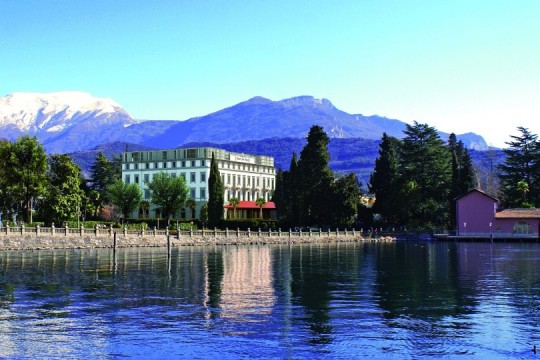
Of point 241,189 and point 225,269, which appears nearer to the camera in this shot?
point 225,269

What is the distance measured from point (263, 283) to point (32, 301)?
13.8 metres

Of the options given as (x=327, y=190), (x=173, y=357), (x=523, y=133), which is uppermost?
(x=523, y=133)

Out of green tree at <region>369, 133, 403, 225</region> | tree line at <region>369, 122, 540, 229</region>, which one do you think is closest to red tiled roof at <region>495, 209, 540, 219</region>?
tree line at <region>369, 122, 540, 229</region>

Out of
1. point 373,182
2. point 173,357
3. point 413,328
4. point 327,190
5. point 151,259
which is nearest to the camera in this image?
point 173,357

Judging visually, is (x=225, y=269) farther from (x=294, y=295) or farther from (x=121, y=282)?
(x=294, y=295)

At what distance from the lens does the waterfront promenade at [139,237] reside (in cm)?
6875

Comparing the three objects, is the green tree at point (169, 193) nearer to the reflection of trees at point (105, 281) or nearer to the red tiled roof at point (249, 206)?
the red tiled roof at point (249, 206)

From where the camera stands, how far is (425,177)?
119875 millimetres

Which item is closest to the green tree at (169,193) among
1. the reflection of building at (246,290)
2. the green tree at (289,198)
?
the green tree at (289,198)

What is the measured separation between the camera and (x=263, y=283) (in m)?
38.4

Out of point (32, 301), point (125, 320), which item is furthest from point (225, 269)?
point (125, 320)

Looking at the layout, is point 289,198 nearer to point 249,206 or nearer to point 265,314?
point 249,206

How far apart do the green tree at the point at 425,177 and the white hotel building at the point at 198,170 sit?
128 ft

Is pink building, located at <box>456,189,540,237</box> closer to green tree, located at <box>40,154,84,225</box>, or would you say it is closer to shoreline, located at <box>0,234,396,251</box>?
shoreline, located at <box>0,234,396,251</box>
